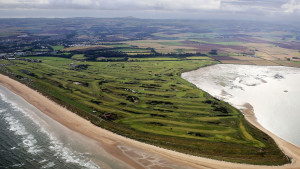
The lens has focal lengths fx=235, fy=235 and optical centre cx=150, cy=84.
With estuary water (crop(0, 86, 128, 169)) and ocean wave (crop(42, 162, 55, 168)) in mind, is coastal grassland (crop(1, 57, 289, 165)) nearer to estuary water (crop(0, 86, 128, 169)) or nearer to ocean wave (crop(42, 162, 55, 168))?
estuary water (crop(0, 86, 128, 169))

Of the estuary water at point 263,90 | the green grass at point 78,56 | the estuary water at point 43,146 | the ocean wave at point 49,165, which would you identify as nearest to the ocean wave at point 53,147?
the estuary water at point 43,146

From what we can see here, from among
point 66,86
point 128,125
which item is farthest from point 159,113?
point 66,86

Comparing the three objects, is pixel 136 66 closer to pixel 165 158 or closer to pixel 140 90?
pixel 140 90

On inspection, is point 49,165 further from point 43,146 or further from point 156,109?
point 156,109

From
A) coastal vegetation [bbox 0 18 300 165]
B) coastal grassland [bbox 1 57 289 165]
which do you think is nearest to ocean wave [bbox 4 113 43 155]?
coastal vegetation [bbox 0 18 300 165]

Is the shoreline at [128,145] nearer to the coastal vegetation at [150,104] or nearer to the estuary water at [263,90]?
the coastal vegetation at [150,104]

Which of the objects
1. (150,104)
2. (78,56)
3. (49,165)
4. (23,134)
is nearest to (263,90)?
(150,104)
